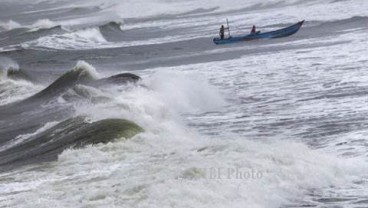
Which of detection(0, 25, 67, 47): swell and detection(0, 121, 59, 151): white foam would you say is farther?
detection(0, 25, 67, 47): swell

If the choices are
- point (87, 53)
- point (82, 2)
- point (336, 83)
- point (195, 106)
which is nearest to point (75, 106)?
point (195, 106)

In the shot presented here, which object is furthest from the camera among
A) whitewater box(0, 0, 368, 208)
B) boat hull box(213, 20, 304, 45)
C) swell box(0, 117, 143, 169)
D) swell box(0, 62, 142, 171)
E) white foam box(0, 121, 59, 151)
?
boat hull box(213, 20, 304, 45)

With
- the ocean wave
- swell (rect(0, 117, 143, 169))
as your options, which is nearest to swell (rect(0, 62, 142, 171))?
swell (rect(0, 117, 143, 169))

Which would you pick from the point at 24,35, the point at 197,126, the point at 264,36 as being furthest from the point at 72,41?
the point at 197,126

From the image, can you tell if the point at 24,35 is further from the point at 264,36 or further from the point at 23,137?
the point at 23,137

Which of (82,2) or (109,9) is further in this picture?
(82,2)

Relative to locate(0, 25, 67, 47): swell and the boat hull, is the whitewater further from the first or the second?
locate(0, 25, 67, 47): swell

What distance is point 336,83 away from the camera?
68.2 feet

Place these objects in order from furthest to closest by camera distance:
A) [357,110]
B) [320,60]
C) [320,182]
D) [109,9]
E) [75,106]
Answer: [109,9] → [320,60] → [75,106] → [357,110] → [320,182]

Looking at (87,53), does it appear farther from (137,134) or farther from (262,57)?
(137,134)

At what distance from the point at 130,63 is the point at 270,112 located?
55.5 ft

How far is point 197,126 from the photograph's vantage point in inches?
669

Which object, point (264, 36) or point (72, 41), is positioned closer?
point (264, 36)

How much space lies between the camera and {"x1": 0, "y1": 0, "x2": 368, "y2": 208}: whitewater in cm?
1059
